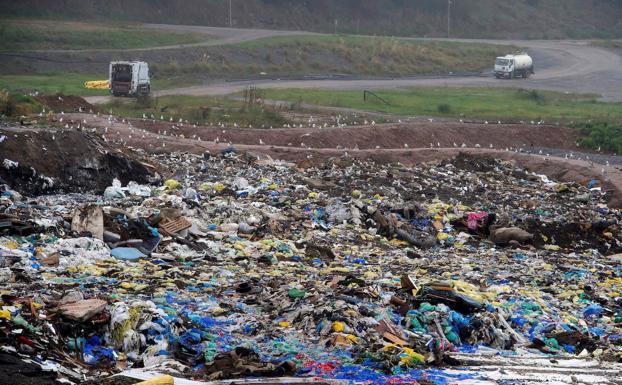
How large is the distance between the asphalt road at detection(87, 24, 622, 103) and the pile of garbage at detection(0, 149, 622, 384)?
1561 cm

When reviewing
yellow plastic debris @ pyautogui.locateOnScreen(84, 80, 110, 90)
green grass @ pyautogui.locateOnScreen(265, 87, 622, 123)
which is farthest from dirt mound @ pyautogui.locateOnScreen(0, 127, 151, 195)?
yellow plastic debris @ pyautogui.locateOnScreen(84, 80, 110, 90)

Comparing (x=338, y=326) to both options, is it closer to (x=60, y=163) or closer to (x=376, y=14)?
(x=60, y=163)

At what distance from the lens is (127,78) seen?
3294 centimetres

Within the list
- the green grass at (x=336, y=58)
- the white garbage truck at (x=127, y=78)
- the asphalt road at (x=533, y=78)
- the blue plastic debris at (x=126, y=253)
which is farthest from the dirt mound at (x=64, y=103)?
the green grass at (x=336, y=58)

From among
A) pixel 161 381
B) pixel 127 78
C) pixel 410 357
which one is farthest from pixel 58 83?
pixel 161 381

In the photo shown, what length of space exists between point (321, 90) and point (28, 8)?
21081mm

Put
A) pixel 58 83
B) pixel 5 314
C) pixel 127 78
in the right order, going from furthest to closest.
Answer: pixel 58 83 → pixel 127 78 → pixel 5 314

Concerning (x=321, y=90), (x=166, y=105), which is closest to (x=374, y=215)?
(x=166, y=105)

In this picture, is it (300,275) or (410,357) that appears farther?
(300,275)

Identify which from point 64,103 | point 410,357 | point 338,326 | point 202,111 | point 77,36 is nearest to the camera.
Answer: point 410,357

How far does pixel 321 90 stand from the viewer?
3909 cm

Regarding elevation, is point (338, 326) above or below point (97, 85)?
below

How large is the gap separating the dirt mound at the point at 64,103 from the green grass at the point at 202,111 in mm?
879

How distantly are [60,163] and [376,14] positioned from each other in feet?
160
